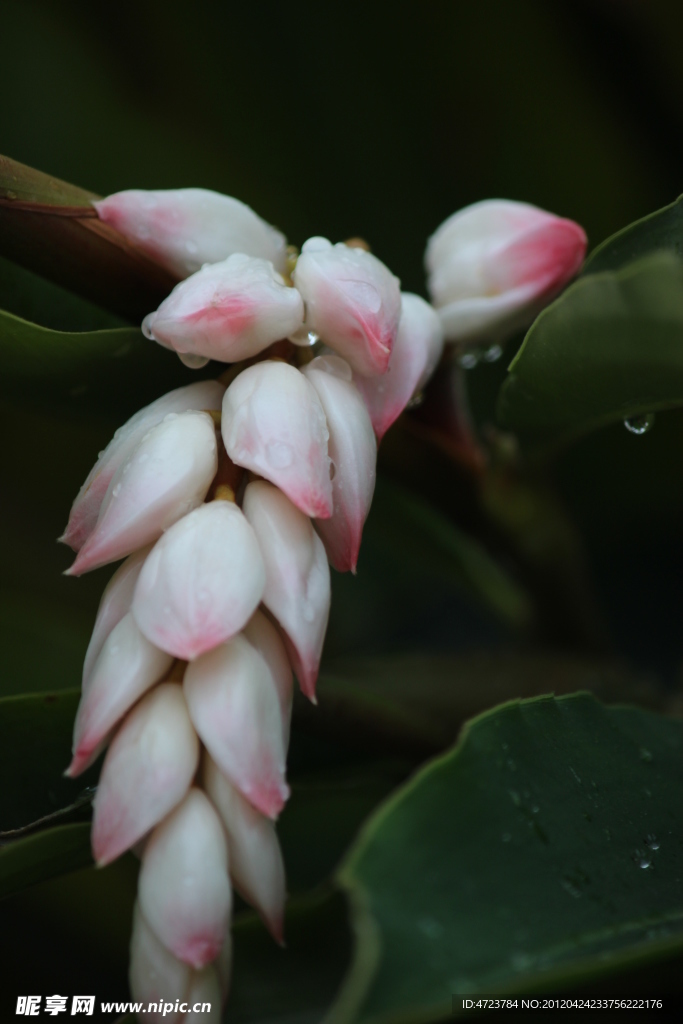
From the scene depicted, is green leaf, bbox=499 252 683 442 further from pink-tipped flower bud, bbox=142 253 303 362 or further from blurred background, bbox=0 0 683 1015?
blurred background, bbox=0 0 683 1015

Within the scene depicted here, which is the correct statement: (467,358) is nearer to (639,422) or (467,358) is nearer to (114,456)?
(639,422)

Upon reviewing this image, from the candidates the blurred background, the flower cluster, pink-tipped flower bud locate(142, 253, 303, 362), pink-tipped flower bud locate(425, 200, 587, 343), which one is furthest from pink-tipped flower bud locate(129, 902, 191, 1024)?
the blurred background

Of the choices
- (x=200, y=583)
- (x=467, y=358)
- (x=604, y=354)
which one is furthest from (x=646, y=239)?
(x=200, y=583)

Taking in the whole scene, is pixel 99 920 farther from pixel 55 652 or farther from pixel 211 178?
pixel 211 178

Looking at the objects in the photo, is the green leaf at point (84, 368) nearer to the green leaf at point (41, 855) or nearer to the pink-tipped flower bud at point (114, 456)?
the pink-tipped flower bud at point (114, 456)

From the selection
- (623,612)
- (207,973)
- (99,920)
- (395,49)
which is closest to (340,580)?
(623,612)

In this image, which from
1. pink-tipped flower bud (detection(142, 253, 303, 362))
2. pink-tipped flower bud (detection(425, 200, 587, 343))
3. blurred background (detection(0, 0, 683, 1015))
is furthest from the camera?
blurred background (detection(0, 0, 683, 1015))

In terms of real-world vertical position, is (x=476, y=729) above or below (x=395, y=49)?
below
